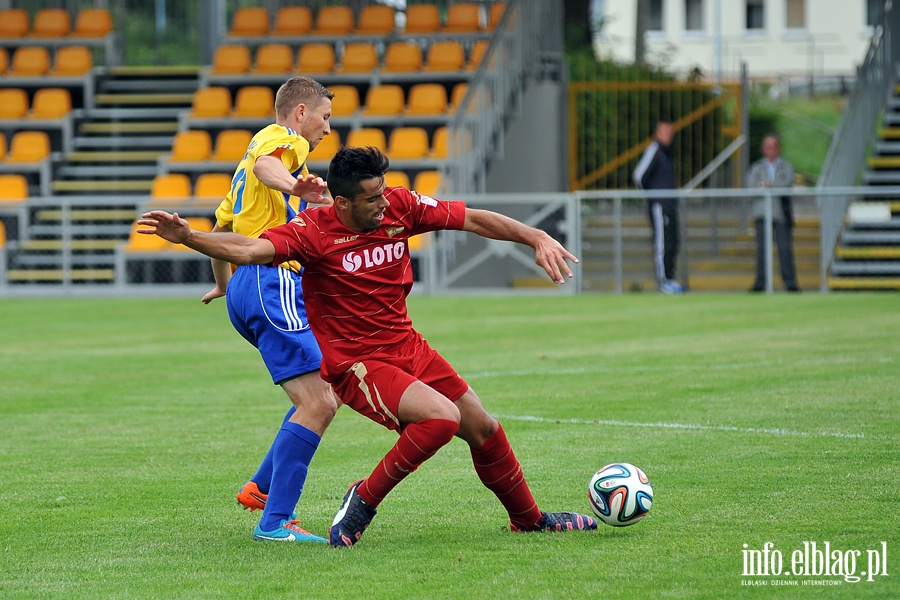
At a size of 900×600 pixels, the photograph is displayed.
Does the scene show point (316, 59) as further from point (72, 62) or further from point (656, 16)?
point (656, 16)

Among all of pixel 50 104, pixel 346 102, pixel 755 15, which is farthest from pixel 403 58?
pixel 755 15

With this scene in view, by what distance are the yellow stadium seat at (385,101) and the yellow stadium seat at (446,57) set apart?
1135 mm

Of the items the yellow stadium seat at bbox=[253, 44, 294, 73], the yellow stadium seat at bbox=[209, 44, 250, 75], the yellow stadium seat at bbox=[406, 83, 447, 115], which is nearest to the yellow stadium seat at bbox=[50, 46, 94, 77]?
the yellow stadium seat at bbox=[209, 44, 250, 75]

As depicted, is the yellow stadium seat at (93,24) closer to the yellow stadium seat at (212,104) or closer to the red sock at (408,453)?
the yellow stadium seat at (212,104)

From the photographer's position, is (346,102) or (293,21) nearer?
(346,102)

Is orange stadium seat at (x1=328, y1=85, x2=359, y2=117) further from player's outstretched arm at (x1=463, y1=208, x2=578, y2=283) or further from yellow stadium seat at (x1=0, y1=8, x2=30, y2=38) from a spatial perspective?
player's outstretched arm at (x1=463, y1=208, x2=578, y2=283)

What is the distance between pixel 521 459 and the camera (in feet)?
23.8

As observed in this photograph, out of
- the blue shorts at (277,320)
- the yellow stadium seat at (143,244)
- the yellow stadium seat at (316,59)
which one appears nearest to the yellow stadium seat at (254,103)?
the yellow stadium seat at (316,59)

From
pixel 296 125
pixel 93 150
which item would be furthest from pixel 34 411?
pixel 93 150

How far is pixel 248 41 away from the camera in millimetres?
26906

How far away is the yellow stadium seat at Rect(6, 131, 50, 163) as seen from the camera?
949 inches

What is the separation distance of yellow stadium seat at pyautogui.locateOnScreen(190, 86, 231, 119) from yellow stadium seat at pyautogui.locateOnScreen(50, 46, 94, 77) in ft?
10.3

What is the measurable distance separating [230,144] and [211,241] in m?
18.8

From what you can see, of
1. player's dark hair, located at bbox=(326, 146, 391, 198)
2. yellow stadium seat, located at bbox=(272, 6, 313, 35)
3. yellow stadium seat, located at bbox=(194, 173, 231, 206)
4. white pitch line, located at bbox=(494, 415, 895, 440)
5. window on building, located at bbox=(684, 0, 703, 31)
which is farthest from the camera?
window on building, located at bbox=(684, 0, 703, 31)
